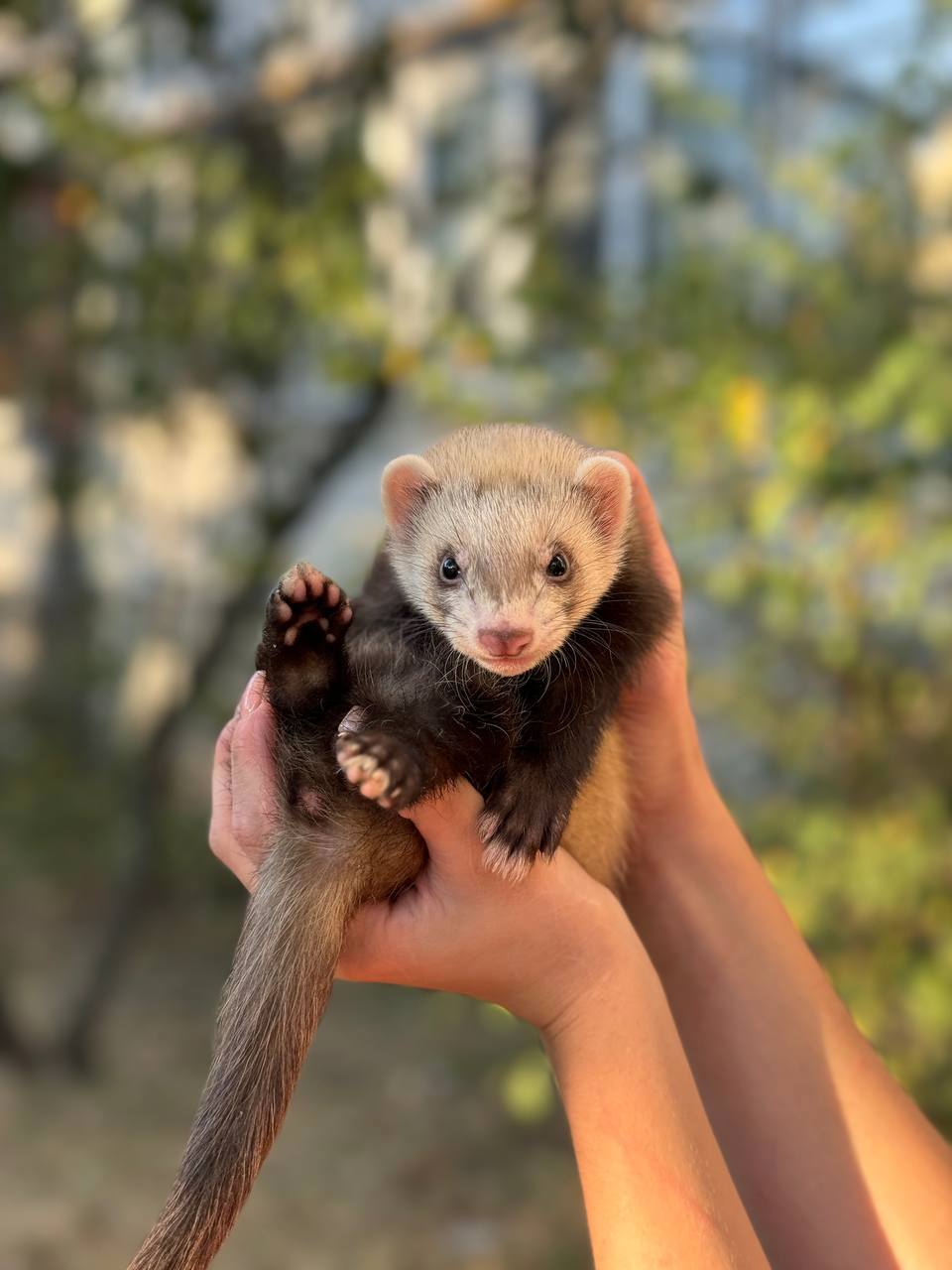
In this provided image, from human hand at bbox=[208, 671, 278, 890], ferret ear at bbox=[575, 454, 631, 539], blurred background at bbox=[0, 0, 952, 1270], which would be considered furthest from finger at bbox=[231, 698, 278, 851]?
blurred background at bbox=[0, 0, 952, 1270]

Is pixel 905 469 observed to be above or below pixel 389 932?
above

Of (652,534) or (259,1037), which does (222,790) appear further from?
(652,534)

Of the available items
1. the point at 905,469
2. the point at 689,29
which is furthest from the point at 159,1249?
the point at 689,29

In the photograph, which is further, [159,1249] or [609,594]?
[609,594]

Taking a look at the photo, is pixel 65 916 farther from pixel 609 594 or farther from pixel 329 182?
pixel 609 594

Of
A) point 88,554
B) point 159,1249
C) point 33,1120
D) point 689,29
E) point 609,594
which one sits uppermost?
point 689,29

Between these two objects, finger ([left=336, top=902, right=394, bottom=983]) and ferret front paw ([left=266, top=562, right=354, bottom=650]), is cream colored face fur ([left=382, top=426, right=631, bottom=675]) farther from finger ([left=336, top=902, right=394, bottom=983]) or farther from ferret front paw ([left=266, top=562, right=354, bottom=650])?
finger ([left=336, top=902, right=394, bottom=983])

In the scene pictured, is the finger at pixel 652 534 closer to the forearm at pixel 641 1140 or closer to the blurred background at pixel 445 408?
the forearm at pixel 641 1140
